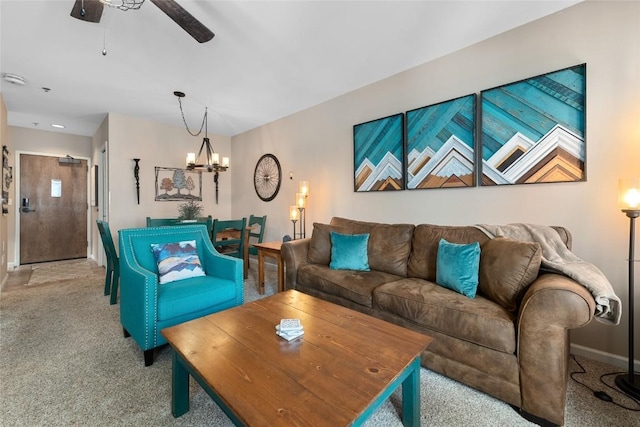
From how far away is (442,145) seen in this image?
8.70 ft

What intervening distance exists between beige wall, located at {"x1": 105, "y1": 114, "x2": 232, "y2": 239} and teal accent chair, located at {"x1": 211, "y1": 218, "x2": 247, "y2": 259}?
178 centimetres

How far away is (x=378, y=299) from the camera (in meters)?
2.03

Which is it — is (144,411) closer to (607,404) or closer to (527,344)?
(527,344)

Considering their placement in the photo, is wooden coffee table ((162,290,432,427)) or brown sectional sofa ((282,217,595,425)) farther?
brown sectional sofa ((282,217,595,425))

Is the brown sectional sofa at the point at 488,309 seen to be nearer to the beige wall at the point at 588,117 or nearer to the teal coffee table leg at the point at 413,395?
the beige wall at the point at 588,117

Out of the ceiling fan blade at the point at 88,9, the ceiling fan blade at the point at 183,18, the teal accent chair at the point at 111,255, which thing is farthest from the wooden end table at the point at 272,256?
the ceiling fan blade at the point at 88,9

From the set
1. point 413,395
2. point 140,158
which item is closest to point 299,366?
point 413,395

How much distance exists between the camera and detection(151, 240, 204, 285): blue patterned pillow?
7.35 ft

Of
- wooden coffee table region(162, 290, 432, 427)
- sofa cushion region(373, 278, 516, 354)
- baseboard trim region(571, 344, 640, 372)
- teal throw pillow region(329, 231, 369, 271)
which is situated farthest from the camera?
teal throw pillow region(329, 231, 369, 271)

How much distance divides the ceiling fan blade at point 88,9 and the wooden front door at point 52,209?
5148mm

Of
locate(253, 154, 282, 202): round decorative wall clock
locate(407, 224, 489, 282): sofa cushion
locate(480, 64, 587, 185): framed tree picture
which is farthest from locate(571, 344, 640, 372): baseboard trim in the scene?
locate(253, 154, 282, 202): round decorative wall clock

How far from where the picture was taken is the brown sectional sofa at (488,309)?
133cm

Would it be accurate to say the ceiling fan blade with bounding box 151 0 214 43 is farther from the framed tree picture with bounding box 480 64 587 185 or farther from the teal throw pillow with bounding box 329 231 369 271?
the framed tree picture with bounding box 480 64 587 185

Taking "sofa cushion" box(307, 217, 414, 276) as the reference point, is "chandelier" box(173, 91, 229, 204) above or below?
above
